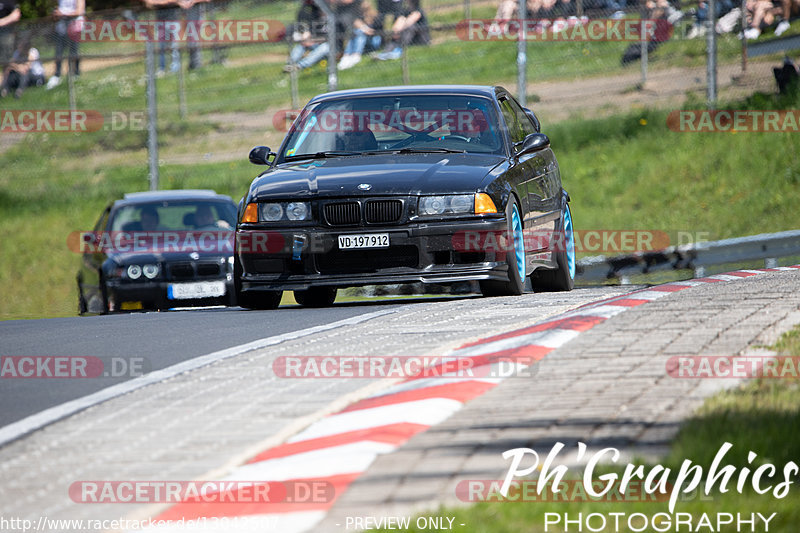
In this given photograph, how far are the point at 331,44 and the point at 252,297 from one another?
1011 centimetres

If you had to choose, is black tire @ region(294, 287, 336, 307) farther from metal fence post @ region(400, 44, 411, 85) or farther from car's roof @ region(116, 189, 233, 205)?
metal fence post @ region(400, 44, 411, 85)

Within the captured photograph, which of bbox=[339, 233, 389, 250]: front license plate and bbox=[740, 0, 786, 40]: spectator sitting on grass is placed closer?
bbox=[339, 233, 389, 250]: front license plate

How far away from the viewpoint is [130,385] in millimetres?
6613

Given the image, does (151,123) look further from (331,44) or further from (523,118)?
(523,118)

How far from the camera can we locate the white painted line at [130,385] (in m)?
5.71

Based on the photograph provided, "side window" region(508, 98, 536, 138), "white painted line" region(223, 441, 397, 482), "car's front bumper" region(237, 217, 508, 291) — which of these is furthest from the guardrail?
"white painted line" region(223, 441, 397, 482)

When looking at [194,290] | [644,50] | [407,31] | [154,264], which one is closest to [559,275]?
[194,290]

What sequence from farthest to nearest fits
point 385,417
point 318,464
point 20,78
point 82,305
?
point 20,78 → point 82,305 → point 385,417 → point 318,464

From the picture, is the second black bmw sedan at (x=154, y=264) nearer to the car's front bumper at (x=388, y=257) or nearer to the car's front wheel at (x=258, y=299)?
the car's front wheel at (x=258, y=299)

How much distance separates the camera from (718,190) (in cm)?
2022

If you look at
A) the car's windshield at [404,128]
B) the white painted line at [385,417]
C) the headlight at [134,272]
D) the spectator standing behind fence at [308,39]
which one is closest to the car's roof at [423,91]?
the car's windshield at [404,128]

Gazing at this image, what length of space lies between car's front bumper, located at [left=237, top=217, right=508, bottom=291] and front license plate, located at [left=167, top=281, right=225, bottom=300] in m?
4.15

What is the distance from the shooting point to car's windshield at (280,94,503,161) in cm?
1092

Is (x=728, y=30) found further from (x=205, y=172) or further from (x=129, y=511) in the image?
(x=129, y=511)
